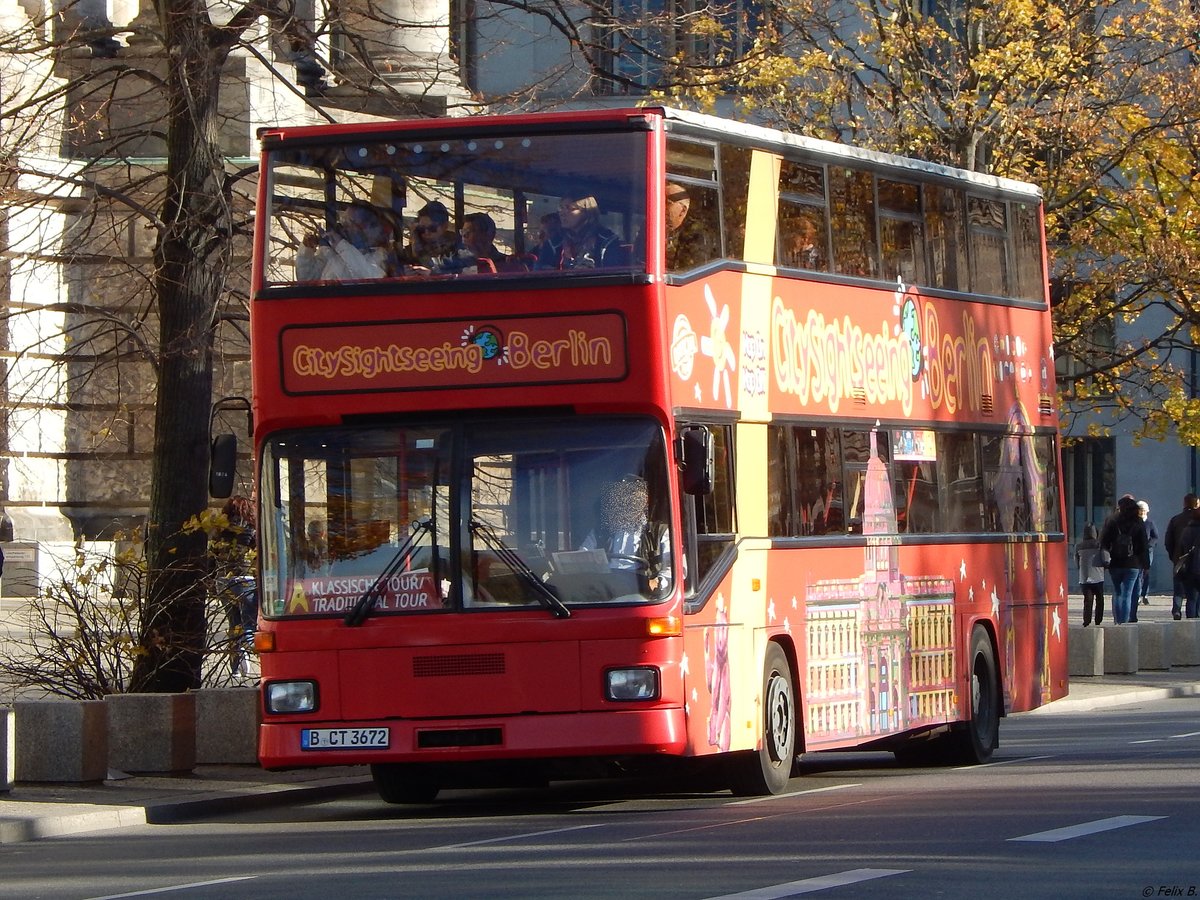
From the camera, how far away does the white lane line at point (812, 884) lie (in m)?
9.22

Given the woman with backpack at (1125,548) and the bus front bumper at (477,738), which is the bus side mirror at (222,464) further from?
the woman with backpack at (1125,548)

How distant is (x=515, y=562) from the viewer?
1308 centimetres

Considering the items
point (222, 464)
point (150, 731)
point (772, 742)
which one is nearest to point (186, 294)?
point (150, 731)

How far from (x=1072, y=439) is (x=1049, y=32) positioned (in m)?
5.96

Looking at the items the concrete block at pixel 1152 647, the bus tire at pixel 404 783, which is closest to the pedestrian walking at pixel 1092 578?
the concrete block at pixel 1152 647

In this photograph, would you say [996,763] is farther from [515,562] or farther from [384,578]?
[384,578]

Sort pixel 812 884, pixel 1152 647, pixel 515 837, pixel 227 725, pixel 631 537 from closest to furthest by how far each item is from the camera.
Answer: pixel 812 884, pixel 515 837, pixel 631 537, pixel 227 725, pixel 1152 647

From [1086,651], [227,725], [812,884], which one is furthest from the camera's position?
[1086,651]

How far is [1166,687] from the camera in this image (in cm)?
2547

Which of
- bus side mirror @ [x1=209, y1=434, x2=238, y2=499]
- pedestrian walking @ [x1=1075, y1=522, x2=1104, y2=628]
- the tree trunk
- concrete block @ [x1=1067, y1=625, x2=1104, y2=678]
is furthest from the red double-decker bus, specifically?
pedestrian walking @ [x1=1075, y1=522, x2=1104, y2=628]

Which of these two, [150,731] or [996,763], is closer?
[150,731]

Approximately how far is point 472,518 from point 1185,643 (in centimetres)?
1817

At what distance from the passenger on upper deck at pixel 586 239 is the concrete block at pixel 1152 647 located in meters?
16.8

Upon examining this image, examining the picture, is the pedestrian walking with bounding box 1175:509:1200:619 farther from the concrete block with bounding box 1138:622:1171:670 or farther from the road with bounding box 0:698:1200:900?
the road with bounding box 0:698:1200:900
